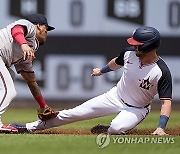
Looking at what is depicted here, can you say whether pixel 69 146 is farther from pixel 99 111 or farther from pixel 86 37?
pixel 86 37

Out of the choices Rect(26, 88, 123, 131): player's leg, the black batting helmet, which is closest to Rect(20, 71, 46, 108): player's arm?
Rect(26, 88, 123, 131): player's leg

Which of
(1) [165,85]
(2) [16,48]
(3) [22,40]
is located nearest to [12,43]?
(2) [16,48]

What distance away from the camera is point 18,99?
430 inches

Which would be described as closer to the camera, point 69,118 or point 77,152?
point 77,152

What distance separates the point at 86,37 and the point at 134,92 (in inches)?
218

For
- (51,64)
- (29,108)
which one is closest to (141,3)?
(51,64)

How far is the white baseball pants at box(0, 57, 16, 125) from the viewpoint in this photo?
17.1 feet

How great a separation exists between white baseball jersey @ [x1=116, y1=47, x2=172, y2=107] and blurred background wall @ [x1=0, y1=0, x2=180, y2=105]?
511cm

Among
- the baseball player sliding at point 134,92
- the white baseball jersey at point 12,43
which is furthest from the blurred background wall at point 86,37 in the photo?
the white baseball jersey at point 12,43

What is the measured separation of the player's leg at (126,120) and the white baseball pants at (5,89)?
2.99 ft

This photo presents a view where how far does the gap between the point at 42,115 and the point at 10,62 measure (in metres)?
0.61

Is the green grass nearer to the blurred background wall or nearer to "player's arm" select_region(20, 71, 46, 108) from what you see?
"player's arm" select_region(20, 71, 46, 108)

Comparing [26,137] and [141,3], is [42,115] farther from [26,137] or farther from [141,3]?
[141,3]

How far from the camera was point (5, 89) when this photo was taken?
5.27 meters
